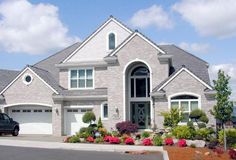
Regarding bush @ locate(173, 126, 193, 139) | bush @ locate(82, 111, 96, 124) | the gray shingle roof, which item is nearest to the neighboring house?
bush @ locate(82, 111, 96, 124)

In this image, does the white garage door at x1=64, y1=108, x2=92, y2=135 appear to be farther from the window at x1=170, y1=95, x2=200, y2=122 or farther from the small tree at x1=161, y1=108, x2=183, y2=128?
the small tree at x1=161, y1=108, x2=183, y2=128

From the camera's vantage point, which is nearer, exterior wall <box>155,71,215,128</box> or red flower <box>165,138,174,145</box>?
red flower <box>165,138,174,145</box>

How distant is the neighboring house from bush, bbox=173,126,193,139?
4.43m

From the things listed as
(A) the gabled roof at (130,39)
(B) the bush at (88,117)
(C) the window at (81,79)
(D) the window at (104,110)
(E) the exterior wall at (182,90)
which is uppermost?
(A) the gabled roof at (130,39)

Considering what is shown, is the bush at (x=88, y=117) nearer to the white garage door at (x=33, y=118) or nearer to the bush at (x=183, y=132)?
the white garage door at (x=33, y=118)

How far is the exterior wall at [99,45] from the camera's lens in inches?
1449

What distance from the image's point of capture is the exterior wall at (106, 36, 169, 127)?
33031mm

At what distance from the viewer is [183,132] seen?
1021 inches

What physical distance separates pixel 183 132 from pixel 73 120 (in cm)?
1334

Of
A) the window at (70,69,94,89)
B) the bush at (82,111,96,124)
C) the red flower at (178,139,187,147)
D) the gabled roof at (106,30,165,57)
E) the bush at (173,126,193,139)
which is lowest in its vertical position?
the red flower at (178,139,187,147)

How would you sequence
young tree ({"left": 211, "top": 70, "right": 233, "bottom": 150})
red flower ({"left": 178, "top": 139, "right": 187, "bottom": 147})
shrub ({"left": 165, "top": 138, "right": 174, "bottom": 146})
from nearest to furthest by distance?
young tree ({"left": 211, "top": 70, "right": 233, "bottom": 150})
red flower ({"left": 178, "top": 139, "right": 187, "bottom": 147})
shrub ({"left": 165, "top": 138, "right": 174, "bottom": 146})

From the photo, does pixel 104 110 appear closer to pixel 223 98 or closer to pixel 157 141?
pixel 157 141

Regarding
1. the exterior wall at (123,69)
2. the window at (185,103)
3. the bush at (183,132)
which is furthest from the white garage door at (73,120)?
the bush at (183,132)

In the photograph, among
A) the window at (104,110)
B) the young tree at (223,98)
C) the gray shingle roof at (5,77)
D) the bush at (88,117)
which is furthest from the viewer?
the gray shingle roof at (5,77)
